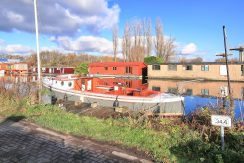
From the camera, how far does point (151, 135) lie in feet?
22.7

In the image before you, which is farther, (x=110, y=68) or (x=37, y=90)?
(x=110, y=68)

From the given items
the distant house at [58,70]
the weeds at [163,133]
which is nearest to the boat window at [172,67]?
the distant house at [58,70]

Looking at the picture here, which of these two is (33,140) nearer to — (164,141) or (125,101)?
(164,141)

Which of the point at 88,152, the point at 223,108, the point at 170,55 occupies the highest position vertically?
the point at 170,55

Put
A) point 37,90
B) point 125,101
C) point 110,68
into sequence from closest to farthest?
point 37,90, point 125,101, point 110,68

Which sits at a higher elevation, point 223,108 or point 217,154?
point 223,108

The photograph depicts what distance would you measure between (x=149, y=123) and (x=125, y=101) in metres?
8.86

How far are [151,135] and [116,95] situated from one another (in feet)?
34.5

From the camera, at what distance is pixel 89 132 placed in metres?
7.37

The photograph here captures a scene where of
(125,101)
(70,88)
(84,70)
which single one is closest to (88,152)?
(125,101)

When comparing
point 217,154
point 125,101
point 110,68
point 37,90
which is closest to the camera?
point 217,154

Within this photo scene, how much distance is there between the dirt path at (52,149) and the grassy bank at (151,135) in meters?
0.41

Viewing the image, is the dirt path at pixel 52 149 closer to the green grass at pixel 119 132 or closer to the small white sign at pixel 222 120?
the green grass at pixel 119 132

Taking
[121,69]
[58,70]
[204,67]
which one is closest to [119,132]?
[204,67]
